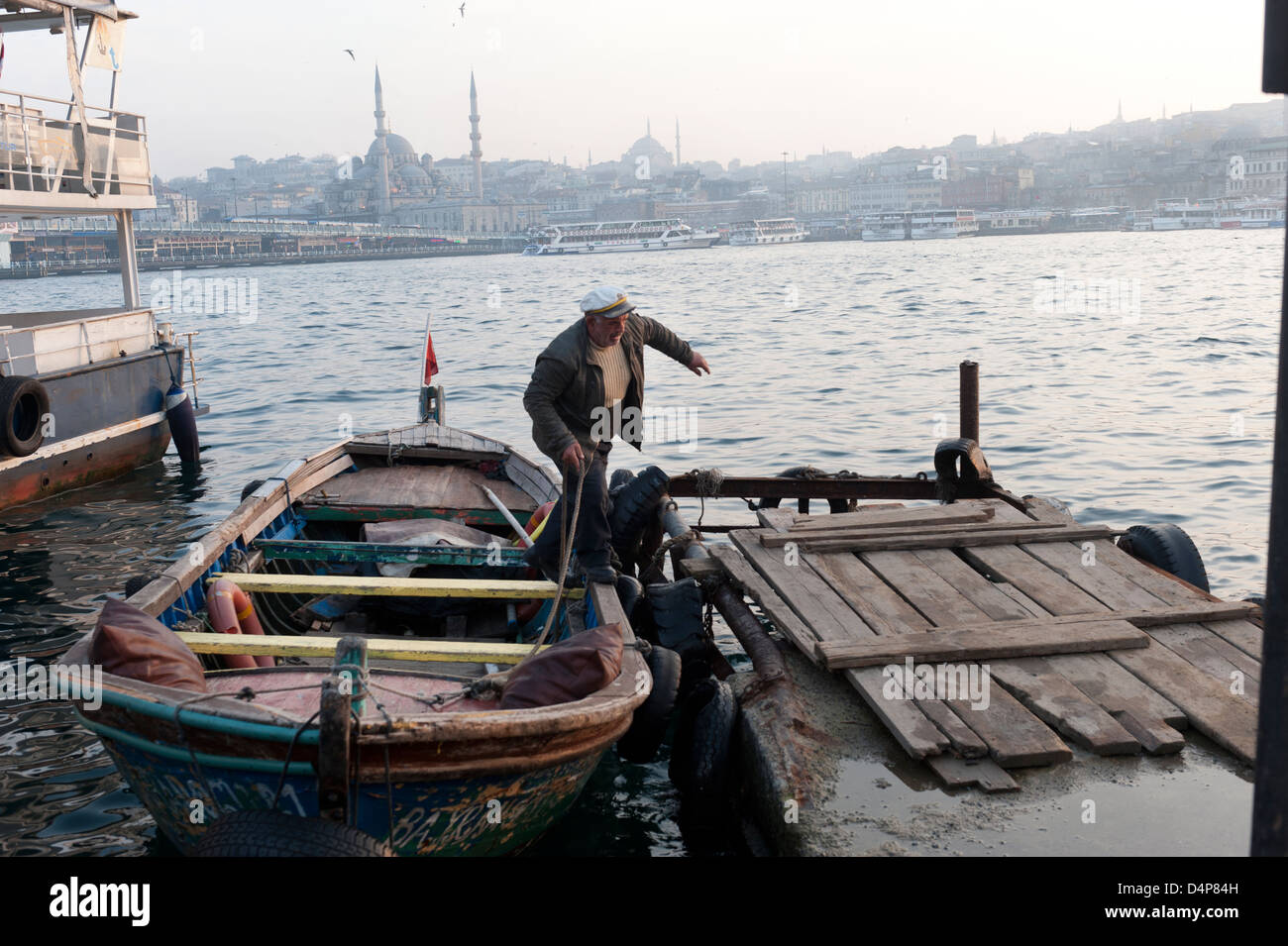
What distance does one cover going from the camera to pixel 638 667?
226 inches

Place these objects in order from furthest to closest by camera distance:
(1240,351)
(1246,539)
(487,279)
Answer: (487,279) < (1240,351) < (1246,539)

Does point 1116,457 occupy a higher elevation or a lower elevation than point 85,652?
lower

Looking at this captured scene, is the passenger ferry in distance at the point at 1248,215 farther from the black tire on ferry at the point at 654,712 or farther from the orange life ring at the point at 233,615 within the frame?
the orange life ring at the point at 233,615

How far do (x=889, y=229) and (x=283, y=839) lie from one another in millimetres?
161855

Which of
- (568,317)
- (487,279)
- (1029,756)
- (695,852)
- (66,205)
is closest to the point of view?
(1029,756)

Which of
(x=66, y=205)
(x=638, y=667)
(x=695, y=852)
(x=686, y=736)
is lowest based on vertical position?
(x=695, y=852)

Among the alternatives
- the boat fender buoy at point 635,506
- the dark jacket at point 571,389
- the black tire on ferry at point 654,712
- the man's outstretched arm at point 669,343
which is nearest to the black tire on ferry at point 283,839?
the black tire on ferry at point 654,712

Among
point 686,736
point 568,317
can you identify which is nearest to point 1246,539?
point 686,736

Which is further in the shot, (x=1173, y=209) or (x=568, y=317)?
(x=1173, y=209)

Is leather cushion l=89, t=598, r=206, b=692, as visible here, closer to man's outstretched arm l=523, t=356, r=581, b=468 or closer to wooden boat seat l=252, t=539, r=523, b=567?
man's outstretched arm l=523, t=356, r=581, b=468

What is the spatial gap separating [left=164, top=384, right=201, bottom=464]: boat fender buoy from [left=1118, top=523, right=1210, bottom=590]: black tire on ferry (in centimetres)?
1425

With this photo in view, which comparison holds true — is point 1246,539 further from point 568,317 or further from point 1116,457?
point 568,317

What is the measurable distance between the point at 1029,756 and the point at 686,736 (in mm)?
1897

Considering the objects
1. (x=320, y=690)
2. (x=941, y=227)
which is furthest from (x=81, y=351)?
(x=941, y=227)
